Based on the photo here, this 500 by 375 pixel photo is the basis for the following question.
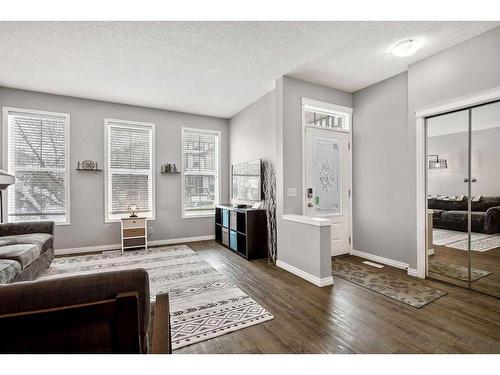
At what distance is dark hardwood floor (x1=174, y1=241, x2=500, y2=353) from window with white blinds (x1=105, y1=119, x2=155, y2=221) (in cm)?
298

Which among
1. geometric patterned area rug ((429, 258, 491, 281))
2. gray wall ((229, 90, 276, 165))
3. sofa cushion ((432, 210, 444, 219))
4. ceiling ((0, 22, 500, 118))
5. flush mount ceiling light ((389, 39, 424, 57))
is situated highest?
ceiling ((0, 22, 500, 118))

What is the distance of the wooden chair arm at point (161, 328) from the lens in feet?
3.15

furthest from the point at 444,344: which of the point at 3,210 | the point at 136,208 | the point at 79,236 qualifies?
the point at 3,210

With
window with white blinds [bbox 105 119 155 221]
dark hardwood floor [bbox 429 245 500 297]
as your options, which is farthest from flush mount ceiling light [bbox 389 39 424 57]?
window with white blinds [bbox 105 119 155 221]

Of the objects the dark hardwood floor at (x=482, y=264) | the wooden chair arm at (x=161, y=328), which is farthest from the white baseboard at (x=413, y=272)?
the wooden chair arm at (x=161, y=328)

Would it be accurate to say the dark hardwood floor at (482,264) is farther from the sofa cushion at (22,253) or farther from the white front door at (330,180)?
the sofa cushion at (22,253)

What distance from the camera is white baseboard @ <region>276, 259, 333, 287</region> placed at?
284 centimetres

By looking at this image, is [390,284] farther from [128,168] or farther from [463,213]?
[128,168]

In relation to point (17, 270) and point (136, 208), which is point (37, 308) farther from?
point (136, 208)

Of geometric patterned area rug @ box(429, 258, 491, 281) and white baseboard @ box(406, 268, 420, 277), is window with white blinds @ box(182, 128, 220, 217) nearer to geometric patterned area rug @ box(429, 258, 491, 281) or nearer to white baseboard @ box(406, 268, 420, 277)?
white baseboard @ box(406, 268, 420, 277)

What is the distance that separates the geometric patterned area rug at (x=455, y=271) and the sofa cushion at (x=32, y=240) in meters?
4.85

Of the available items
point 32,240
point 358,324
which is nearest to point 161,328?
point 358,324

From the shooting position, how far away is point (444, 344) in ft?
5.74
